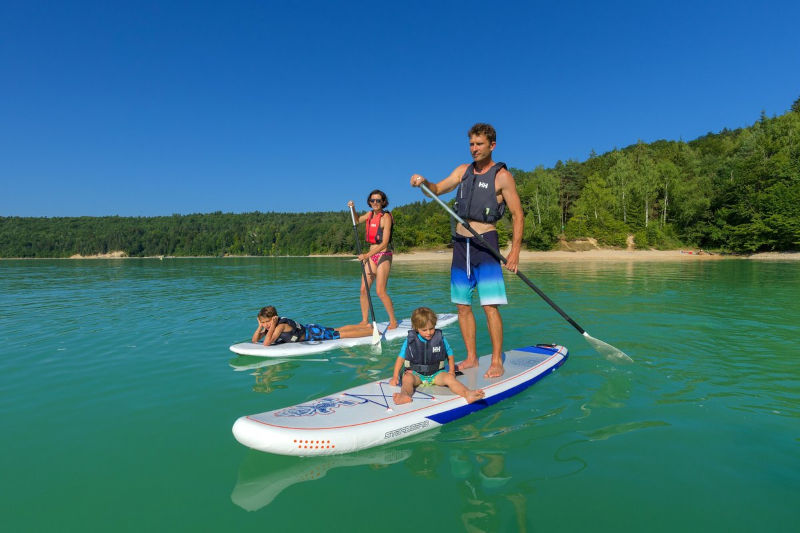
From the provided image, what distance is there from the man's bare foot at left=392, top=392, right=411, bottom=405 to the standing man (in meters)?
1.46

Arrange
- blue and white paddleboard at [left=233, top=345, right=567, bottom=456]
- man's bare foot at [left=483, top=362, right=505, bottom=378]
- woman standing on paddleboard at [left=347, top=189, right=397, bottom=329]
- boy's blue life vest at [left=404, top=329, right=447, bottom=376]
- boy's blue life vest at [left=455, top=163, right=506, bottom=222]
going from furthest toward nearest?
1. woman standing on paddleboard at [left=347, top=189, right=397, bottom=329]
2. boy's blue life vest at [left=455, top=163, right=506, bottom=222]
3. man's bare foot at [left=483, top=362, right=505, bottom=378]
4. boy's blue life vest at [left=404, top=329, right=447, bottom=376]
5. blue and white paddleboard at [left=233, top=345, right=567, bottom=456]

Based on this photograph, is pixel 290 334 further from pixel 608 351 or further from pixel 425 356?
pixel 608 351

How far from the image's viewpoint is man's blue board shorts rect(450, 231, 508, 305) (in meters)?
5.95

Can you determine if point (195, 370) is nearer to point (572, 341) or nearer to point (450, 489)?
point (450, 489)

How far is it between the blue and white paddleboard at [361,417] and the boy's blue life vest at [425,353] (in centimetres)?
26

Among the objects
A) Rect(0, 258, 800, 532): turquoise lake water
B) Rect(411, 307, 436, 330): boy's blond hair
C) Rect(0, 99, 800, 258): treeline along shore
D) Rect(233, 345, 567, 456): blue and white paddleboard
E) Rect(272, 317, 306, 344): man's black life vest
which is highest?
Rect(0, 99, 800, 258): treeline along shore

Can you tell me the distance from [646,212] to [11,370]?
2948 inches

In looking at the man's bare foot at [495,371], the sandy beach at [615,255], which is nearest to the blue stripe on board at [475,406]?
the man's bare foot at [495,371]

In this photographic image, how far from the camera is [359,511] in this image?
309 cm

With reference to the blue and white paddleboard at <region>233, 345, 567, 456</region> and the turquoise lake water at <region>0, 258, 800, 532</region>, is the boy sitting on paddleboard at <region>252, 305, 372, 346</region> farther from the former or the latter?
the blue and white paddleboard at <region>233, 345, 567, 456</region>

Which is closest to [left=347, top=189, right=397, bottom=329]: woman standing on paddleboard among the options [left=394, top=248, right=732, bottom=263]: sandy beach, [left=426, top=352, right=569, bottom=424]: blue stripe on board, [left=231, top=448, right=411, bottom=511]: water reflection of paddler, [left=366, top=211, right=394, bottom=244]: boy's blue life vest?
[left=366, top=211, right=394, bottom=244]: boy's blue life vest

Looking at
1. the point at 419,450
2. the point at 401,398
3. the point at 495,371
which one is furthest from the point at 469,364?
the point at 419,450

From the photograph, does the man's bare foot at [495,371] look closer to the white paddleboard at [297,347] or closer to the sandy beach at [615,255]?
the white paddleboard at [297,347]

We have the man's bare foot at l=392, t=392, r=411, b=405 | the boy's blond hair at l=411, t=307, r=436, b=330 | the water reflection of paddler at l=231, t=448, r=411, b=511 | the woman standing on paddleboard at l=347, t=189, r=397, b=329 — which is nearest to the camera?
the water reflection of paddler at l=231, t=448, r=411, b=511
